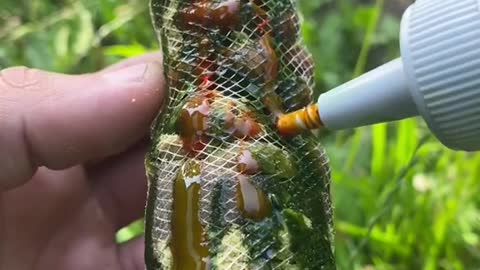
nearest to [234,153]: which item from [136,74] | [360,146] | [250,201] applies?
[250,201]

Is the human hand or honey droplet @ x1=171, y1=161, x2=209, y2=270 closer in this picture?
honey droplet @ x1=171, y1=161, x2=209, y2=270

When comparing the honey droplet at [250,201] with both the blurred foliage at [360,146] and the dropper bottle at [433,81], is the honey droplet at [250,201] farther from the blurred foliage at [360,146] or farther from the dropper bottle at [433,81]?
the blurred foliage at [360,146]

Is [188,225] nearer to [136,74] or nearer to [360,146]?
[136,74]

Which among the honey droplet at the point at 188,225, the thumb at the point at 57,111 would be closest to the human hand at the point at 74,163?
the thumb at the point at 57,111

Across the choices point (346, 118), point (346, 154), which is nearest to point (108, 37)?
point (346, 154)

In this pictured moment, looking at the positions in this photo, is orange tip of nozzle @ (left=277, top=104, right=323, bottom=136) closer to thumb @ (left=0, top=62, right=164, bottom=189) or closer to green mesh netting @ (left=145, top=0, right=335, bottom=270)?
green mesh netting @ (left=145, top=0, right=335, bottom=270)

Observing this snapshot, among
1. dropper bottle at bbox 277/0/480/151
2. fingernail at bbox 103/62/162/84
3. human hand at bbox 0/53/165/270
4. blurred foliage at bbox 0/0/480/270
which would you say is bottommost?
blurred foliage at bbox 0/0/480/270

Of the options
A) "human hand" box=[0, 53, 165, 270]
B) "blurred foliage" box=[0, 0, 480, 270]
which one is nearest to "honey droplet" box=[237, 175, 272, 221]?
"human hand" box=[0, 53, 165, 270]
